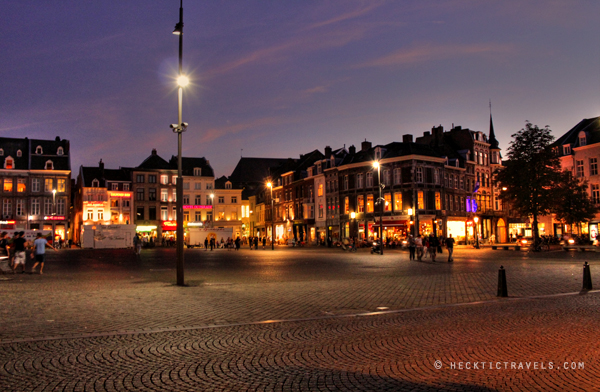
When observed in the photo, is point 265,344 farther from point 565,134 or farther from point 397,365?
point 565,134

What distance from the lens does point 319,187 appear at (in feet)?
247

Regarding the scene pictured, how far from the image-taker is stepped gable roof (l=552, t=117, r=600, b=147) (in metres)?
61.4

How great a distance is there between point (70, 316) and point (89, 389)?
5.34 metres

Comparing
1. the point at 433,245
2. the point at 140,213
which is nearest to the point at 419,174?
the point at 433,245

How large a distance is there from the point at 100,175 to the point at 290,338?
83.1 meters

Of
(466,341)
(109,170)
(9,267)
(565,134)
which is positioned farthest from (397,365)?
(109,170)

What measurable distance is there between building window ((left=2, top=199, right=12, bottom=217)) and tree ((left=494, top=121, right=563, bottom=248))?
69340 millimetres

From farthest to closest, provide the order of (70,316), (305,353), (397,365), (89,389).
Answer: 1. (70,316)
2. (305,353)
3. (397,365)
4. (89,389)

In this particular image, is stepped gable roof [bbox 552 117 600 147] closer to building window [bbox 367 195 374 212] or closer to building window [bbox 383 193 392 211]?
building window [bbox 383 193 392 211]

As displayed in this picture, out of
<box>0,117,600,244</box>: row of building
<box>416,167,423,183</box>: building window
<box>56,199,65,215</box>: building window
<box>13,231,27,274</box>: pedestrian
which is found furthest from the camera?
<box>56,199,65,215</box>: building window

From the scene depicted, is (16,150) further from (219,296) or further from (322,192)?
(219,296)

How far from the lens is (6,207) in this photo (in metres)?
74.9

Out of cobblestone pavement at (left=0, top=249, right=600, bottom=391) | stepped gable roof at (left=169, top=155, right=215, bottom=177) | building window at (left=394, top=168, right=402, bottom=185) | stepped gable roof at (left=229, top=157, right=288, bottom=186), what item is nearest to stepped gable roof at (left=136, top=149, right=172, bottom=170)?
stepped gable roof at (left=169, top=155, right=215, bottom=177)

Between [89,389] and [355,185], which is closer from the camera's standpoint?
[89,389]
